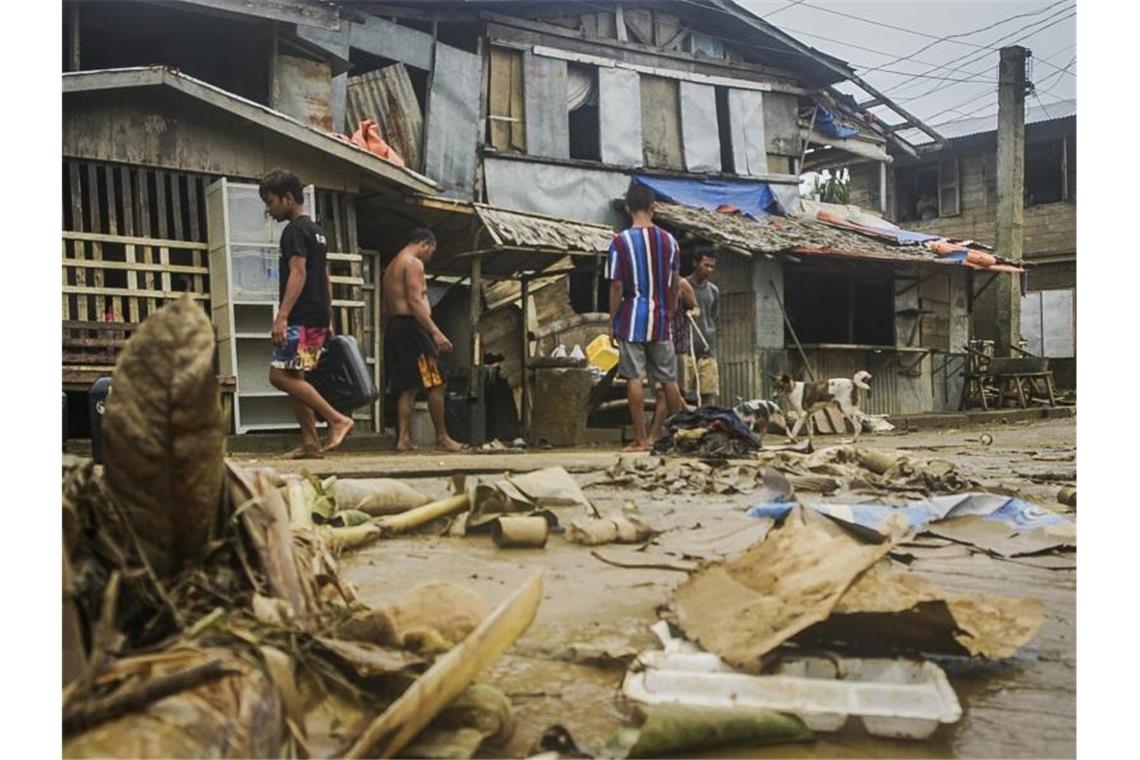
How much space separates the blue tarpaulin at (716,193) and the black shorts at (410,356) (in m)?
4.64

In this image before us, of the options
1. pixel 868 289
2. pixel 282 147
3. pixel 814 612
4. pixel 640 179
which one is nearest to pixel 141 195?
pixel 282 147

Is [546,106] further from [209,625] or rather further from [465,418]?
[209,625]

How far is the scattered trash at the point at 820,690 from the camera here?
41.8 inches

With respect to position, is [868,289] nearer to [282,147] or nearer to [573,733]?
[282,147]

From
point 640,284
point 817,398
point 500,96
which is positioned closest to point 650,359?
point 640,284

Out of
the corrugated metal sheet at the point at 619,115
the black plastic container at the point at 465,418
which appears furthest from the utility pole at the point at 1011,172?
the corrugated metal sheet at the point at 619,115

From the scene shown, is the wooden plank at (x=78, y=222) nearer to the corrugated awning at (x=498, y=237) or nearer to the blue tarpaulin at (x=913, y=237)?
the corrugated awning at (x=498, y=237)

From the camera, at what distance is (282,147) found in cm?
480

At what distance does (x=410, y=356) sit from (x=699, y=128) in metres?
5.56

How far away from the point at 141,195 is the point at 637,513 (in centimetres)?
316

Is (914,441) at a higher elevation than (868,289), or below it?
below

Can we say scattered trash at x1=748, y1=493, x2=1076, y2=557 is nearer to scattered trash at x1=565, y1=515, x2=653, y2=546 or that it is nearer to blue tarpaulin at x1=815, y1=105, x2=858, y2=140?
scattered trash at x1=565, y1=515, x2=653, y2=546

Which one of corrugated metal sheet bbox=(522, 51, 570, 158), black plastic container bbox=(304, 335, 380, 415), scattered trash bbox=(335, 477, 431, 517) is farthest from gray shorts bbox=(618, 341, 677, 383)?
corrugated metal sheet bbox=(522, 51, 570, 158)
